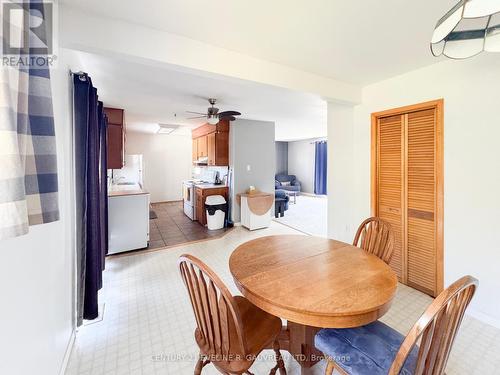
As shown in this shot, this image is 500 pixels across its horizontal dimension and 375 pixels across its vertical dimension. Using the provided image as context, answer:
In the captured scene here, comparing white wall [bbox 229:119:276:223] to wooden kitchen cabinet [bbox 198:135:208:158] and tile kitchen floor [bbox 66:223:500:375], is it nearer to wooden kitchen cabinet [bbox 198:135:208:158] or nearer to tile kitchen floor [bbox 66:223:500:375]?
wooden kitchen cabinet [bbox 198:135:208:158]

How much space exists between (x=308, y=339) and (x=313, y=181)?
8.00 metres

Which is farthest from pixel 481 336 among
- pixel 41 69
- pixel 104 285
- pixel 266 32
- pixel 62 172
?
pixel 104 285

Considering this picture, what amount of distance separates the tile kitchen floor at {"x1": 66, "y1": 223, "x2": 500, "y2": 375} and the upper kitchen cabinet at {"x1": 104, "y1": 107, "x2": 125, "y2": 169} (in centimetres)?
163

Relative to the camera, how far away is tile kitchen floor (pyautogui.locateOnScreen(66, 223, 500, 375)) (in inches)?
60.6

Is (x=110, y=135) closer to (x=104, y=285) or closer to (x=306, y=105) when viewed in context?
(x=104, y=285)

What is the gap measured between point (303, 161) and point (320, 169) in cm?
101

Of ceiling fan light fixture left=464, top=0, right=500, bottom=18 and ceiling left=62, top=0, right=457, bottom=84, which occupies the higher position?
ceiling left=62, top=0, right=457, bottom=84

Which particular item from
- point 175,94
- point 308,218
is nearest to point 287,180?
point 308,218

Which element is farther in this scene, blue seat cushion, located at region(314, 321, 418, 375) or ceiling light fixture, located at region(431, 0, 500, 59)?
blue seat cushion, located at region(314, 321, 418, 375)

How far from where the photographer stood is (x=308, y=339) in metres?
1.49

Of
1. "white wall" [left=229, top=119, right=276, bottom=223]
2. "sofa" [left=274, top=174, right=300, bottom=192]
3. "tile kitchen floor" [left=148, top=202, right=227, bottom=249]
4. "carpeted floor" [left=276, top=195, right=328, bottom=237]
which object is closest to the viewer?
"tile kitchen floor" [left=148, top=202, right=227, bottom=249]

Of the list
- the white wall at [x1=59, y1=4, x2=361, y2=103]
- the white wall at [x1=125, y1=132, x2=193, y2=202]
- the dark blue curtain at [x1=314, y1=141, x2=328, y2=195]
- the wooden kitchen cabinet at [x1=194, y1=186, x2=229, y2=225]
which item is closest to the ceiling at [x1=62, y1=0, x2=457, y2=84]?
the white wall at [x1=59, y1=4, x2=361, y2=103]

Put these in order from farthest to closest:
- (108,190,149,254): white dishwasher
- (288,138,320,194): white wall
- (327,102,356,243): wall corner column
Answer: (288,138,320,194): white wall, (108,190,149,254): white dishwasher, (327,102,356,243): wall corner column

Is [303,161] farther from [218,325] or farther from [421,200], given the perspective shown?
[218,325]
